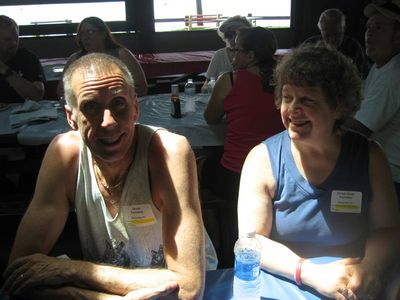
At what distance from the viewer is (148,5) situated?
7.93 metres

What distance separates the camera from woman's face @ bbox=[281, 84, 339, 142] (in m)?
1.41

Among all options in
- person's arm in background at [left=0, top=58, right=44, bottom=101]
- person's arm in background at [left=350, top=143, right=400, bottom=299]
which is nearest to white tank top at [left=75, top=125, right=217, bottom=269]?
person's arm in background at [left=350, top=143, right=400, bottom=299]

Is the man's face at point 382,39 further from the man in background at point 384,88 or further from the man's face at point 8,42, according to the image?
the man's face at point 8,42

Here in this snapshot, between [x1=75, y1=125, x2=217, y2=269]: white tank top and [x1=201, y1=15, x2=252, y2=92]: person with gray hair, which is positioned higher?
[x1=201, y1=15, x2=252, y2=92]: person with gray hair

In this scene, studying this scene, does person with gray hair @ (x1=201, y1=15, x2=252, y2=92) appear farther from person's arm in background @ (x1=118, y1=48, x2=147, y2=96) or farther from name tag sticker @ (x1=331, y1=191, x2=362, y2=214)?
name tag sticker @ (x1=331, y1=191, x2=362, y2=214)

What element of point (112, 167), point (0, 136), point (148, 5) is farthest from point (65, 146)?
point (148, 5)

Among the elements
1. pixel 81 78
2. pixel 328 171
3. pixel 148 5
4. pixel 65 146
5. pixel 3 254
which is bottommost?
pixel 3 254

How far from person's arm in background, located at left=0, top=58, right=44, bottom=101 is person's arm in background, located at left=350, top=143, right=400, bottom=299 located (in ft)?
9.13

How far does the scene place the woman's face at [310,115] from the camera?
1.41 m

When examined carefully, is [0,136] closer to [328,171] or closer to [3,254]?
[3,254]

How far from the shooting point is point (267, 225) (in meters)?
1.43

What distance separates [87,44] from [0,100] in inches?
33.6

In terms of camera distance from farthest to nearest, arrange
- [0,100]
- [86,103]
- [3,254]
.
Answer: [0,100]
[3,254]
[86,103]

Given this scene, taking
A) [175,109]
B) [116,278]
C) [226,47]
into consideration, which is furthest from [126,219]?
[226,47]
